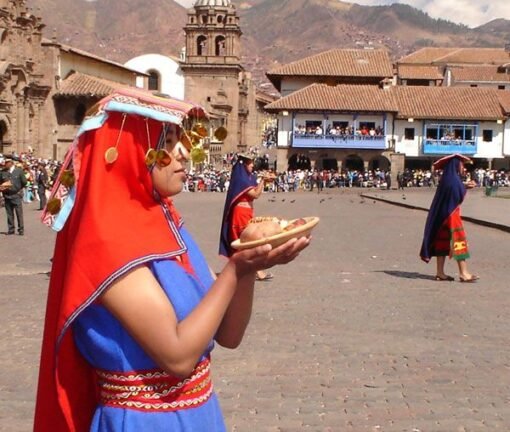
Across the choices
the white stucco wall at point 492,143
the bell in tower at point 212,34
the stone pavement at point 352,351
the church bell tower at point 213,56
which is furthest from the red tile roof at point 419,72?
the stone pavement at point 352,351

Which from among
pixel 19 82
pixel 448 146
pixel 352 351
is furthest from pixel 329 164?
pixel 352 351

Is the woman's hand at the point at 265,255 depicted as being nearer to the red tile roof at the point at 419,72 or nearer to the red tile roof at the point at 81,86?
the red tile roof at the point at 81,86

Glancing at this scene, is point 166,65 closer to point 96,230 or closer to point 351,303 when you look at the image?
point 351,303

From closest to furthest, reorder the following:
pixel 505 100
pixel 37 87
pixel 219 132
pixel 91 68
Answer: pixel 219 132
pixel 37 87
pixel 505 100
pixel 91 68

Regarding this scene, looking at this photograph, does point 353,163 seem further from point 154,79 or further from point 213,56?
point 154,79

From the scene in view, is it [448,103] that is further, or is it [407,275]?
[448,103]

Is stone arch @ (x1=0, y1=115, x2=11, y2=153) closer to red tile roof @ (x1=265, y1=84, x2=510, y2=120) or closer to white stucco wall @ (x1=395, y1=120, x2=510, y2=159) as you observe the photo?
red tile roof @ (x1=265, y1=84, x2=510, y2=120)

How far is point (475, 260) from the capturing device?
50.4 ft

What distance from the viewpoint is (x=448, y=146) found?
201 ft

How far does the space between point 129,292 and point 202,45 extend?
81843mm

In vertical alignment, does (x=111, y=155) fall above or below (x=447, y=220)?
above

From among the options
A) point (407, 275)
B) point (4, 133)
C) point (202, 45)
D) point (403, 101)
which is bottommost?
point (407, 275)

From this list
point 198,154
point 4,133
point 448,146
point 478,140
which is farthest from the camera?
point 478,140

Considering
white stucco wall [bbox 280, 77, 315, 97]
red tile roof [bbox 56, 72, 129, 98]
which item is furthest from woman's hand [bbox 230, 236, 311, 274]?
white stucco wall [bbox 280, 77, 315, 97]
